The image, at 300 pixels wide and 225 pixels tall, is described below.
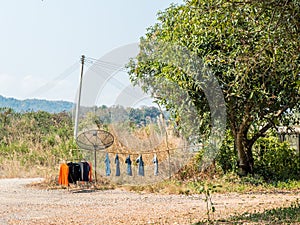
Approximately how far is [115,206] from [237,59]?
11.9ft

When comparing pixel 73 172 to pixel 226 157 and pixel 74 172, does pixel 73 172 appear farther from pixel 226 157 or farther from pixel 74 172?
pixel 226 157

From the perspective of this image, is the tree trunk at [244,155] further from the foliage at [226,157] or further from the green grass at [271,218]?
the green grass at [271,218]

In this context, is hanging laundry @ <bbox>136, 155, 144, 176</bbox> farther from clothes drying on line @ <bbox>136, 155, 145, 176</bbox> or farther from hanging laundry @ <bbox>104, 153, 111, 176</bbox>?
hanging laundry @ <bbox>104, 153, 111, 176</bbox>

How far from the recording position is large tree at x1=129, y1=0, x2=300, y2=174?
258 inches

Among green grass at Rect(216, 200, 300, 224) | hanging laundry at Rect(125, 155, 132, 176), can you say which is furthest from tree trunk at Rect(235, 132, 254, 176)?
green grass at Rect(216, 200, 300, 224)

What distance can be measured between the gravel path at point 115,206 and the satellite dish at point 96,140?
140 centimetres

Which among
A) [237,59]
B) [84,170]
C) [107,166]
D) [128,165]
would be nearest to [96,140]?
[107,166]

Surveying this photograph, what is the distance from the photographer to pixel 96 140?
1262 cm

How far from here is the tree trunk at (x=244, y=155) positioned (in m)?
12.5

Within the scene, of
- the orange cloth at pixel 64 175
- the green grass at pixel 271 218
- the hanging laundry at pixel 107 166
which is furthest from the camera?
the hanging laundry at pixel 107 166

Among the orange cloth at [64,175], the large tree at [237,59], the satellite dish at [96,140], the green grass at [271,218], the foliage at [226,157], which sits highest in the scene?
the large tree at [237,59]

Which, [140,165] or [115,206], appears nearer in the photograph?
[115,206]

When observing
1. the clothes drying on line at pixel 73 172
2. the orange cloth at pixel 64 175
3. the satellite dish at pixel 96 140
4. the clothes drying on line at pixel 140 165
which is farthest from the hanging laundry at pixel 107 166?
the orange cloth at pixel 64 175

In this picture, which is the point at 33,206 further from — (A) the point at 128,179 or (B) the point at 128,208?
(A) the point at 128,179
